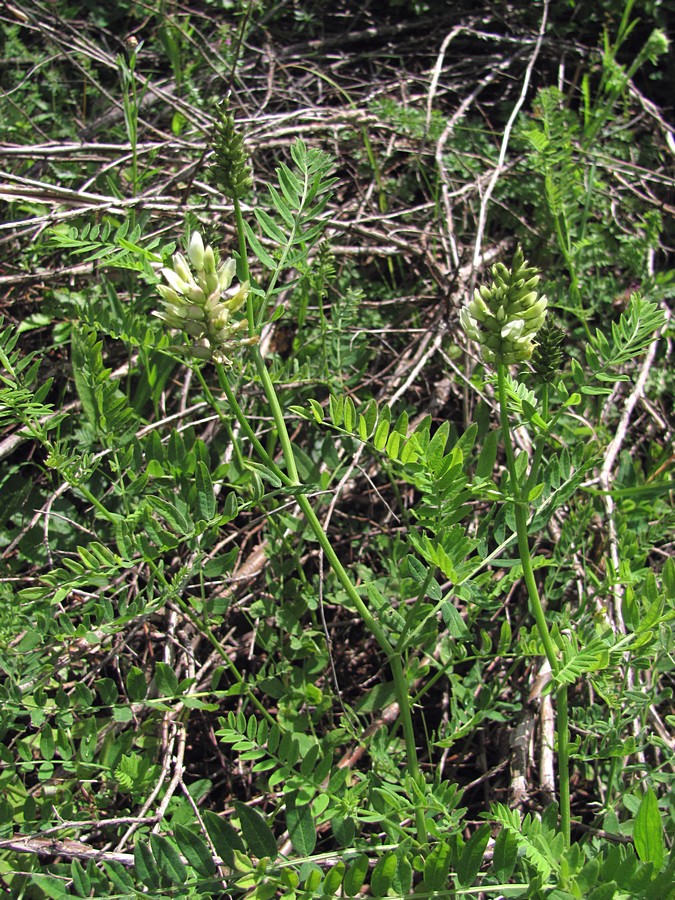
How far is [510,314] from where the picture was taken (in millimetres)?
1442

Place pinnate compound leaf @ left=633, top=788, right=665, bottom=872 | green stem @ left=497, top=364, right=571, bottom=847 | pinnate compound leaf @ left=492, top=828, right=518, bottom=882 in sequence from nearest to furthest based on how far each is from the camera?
pinnate compound leaf @ left=633, top=788, right=665, bottom=872 < pinnate compound leaf @ left=492, top=828, right=518, bottom=882 < green stem @ left=497, top=364, right=571, bottom=847

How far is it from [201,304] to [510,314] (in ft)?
1.92

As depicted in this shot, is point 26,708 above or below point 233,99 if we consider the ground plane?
below

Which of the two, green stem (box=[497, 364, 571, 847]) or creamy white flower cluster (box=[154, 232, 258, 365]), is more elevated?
creamy white flower cluster (box=[154, 232, 258, 365])

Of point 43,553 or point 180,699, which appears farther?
point 43,553

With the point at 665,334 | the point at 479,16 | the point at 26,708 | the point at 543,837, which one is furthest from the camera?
the point at 479,16

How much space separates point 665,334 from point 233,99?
2264 millimetres

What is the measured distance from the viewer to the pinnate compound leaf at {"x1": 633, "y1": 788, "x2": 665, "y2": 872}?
1.25m

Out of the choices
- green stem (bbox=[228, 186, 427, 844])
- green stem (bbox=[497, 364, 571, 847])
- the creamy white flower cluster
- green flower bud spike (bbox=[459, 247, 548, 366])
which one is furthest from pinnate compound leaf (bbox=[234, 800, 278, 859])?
green flower bud spike (bbox=[459, 247, 548, 366])

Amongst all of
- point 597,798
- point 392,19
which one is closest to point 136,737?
point 597,798

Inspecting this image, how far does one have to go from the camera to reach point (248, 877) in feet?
4.55

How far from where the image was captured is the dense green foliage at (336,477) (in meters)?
1.53

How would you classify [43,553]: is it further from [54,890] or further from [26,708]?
[54,890]

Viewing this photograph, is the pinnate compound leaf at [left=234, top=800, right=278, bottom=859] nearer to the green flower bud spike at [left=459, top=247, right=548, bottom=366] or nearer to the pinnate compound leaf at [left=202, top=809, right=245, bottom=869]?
the pinnate compound leaf at [left=202, top=809, right=245, bottom=869]
